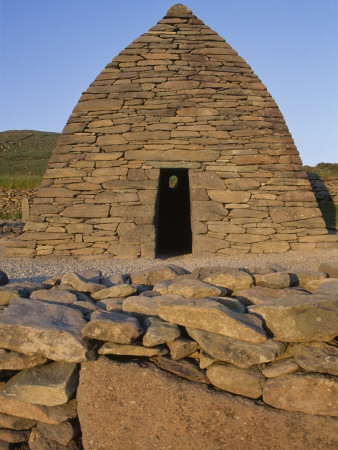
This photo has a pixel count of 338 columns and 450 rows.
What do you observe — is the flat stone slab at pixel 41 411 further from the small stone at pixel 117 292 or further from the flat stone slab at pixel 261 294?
the flat stone slab at pixel 261 294

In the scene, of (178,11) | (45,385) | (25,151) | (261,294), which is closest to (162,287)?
(261,294)

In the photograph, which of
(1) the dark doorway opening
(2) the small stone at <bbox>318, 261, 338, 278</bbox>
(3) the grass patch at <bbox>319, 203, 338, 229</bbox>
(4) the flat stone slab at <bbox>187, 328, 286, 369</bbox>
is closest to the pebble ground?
(2) the small stone at <bbox>318, 261, 338, 278</bbox>

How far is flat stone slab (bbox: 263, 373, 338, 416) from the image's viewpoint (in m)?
2.74

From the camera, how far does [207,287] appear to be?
354 cm

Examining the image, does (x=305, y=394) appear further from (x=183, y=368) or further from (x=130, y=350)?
(x=130, y=350)

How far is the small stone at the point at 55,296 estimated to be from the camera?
3743mm

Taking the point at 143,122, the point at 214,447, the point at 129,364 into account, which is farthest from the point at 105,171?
the point at 214,447

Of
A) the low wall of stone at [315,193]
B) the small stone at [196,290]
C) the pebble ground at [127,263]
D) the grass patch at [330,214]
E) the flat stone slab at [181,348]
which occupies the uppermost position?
the low wall of stone at [315,193]

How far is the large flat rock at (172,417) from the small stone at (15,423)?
1.85 ft

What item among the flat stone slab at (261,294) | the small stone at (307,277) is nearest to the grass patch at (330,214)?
the small stone at (307,277)

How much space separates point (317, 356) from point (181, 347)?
998 mm

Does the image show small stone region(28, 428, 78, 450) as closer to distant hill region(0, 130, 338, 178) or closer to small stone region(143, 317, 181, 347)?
small stone region(143, 317, 181, 347)

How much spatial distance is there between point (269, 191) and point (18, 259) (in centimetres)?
481

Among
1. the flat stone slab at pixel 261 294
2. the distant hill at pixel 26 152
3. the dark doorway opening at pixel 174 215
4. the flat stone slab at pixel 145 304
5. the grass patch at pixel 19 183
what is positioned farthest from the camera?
the distant hill at pixel 26 152
